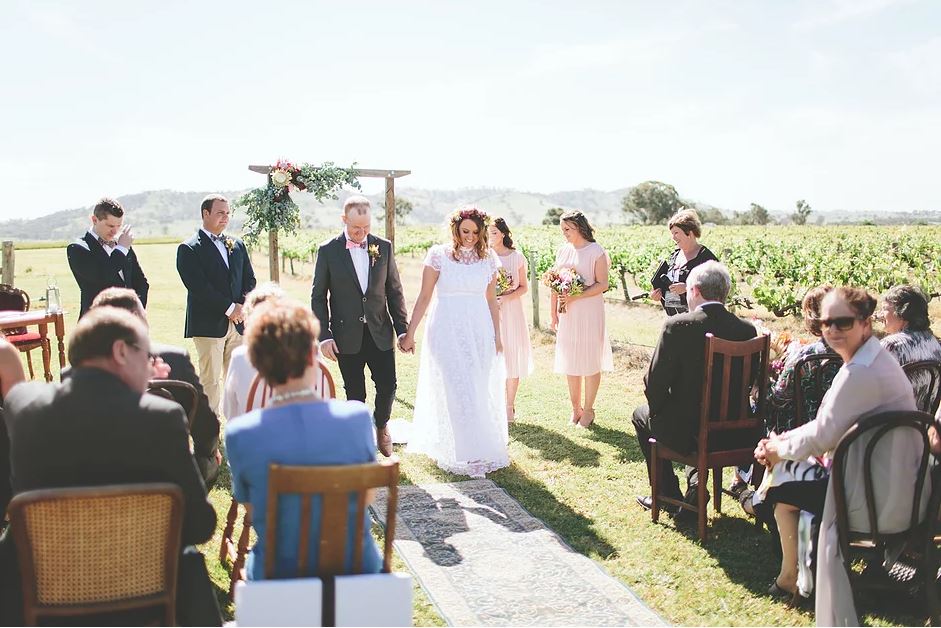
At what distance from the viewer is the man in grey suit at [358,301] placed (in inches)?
250

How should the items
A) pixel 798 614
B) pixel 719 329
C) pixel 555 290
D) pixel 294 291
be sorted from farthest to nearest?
pixel 294 291
pixel 555 290
pixel 719 329
pixel 798 614

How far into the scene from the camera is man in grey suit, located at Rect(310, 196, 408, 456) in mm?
6344

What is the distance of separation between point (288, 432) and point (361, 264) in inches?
152

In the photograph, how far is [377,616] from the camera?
2.63m

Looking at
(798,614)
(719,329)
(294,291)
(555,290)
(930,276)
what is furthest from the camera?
(294,291)

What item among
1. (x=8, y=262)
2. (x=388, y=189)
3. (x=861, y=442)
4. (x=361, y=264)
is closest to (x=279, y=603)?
(x=861, y=442)

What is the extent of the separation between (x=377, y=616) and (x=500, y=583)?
1.87 meters

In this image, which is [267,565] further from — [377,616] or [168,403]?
[168,403]

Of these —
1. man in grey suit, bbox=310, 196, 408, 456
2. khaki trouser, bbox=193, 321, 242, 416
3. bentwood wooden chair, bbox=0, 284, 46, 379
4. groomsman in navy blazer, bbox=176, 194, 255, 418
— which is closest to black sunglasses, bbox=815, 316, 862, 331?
man in grey suit, bbox=310, 196, 408, 456

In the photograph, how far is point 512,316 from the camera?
8.22 metres

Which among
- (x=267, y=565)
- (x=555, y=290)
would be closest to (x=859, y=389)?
(x=267, y=565)

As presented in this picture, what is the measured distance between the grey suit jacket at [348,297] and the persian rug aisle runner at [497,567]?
52.1 inches

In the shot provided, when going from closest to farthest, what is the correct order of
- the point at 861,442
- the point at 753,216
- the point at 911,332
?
the point at 861,442, the point at 911,332, the point at 753,216

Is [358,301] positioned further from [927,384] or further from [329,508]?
[927,384]
